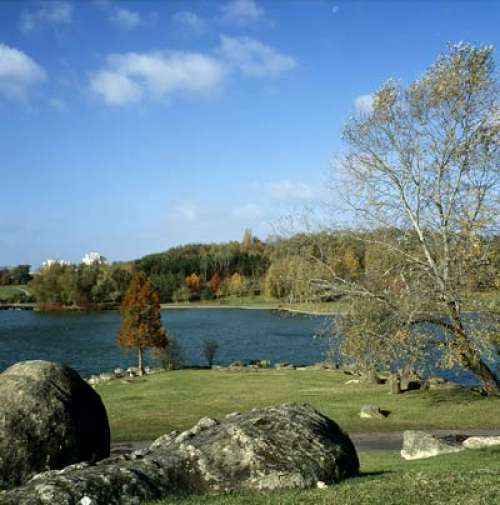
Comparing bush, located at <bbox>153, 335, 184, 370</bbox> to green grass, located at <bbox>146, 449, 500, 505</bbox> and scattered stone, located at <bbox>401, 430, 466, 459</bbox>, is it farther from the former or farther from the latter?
green grass, located at <bbox>146, 449, 500, 505</bbox>

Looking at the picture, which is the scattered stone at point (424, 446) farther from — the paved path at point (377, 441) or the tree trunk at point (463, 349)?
the tree trunk at point (463, 349)

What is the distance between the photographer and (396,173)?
23672 millimetres

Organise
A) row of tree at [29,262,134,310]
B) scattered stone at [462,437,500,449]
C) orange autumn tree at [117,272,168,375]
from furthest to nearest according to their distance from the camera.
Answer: row of tree at [29,262,134,310] → orange autumn tree at [117,272,168,375] → scattered stone at [462,437,500,449]

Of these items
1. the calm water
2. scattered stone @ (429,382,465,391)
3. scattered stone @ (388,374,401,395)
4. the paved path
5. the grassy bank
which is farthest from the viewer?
the grassy bank

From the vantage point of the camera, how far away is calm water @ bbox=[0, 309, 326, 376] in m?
Result: 54.4

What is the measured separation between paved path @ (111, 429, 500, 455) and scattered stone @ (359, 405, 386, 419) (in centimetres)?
186

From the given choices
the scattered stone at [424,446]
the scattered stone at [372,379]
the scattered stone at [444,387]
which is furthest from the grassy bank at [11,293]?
the scattered stone at [424,446]

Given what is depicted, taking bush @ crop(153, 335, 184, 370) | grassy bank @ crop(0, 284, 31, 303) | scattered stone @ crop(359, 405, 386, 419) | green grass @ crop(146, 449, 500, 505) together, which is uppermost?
grassy bank @ crop(0, 284, 31, 303)

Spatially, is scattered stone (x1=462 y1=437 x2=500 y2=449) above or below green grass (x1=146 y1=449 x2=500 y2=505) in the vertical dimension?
below

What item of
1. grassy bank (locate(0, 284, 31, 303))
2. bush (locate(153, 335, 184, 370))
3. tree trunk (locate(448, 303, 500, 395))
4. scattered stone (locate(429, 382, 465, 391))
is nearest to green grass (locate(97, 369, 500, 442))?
scattered stone (locate(429, 382, 465, 391))

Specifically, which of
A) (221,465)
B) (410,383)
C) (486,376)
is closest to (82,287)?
(410,383)

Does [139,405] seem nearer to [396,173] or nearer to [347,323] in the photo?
[347,323]

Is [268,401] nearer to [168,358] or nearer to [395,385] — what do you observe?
[395,385]

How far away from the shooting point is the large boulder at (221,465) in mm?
8133
